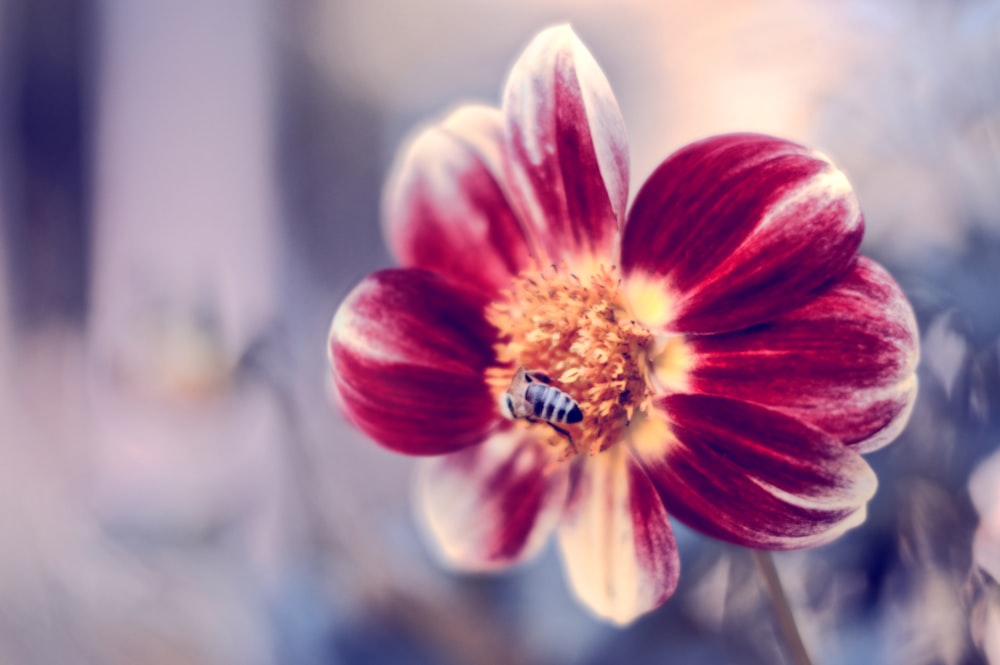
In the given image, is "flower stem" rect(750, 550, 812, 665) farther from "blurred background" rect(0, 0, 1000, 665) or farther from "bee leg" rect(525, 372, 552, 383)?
"bee leg" rect(525, 372, 552, 383)

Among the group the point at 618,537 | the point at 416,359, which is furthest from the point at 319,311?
the point at 618,537

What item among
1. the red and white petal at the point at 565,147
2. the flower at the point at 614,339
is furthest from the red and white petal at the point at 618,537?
the red and white petal at the point at 565,147

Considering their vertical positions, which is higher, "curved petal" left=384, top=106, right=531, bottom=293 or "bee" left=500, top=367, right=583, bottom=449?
"curved petal" left=384, top=106, right=531, bottom=293

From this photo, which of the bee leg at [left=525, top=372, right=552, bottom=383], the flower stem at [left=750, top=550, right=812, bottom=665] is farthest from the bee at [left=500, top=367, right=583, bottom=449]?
the flower stem at [left=750, top=550, right=812, bottom=665]

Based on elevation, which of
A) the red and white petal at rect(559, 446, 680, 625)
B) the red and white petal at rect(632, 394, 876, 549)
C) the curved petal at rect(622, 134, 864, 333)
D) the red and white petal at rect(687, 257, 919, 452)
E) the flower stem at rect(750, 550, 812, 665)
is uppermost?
the curved petal at rect(622, 134, 864, 333)

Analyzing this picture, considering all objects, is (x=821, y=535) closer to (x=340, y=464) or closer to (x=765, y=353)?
(x=765, y=353)

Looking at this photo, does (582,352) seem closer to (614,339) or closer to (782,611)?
(614,339)
